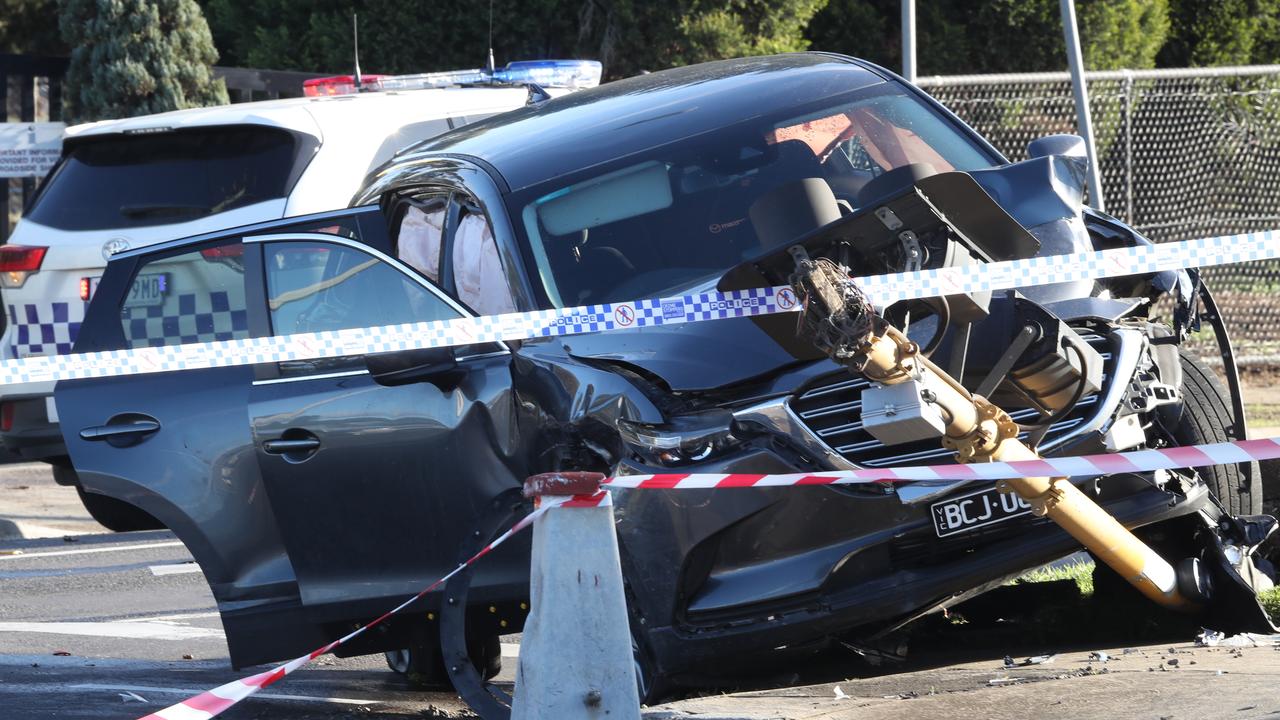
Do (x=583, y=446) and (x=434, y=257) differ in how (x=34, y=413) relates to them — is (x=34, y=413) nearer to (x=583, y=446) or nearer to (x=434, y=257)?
(x=434, y=257)

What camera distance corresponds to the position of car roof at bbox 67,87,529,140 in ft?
29.0

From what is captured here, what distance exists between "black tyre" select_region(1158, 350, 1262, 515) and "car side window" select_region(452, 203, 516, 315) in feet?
6.70

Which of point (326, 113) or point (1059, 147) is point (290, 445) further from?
point (326, 113)

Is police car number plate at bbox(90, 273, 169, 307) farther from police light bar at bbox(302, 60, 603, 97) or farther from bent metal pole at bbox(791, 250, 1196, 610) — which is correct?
police light bar at bbox(302, 60, 603, 97)

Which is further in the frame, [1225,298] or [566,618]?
[1225,298]

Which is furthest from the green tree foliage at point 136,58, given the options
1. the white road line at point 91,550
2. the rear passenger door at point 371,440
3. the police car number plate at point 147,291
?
the rear passenger door at point 371,440

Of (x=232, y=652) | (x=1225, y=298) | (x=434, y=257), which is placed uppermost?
(x=434, y=257)

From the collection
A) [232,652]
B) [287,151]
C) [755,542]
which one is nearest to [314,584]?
[232,652]

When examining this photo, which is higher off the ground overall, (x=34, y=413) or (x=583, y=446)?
(x=583, y=446)

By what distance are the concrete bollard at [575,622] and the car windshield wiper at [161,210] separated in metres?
5.64

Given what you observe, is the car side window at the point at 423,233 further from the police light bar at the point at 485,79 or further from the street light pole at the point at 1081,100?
the street light pole at the point at 1081,100

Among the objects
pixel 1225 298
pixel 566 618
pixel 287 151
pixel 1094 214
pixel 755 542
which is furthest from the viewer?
pixel 1225 298

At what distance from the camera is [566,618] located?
384 centimetres

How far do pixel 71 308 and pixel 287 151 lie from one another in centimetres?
157
